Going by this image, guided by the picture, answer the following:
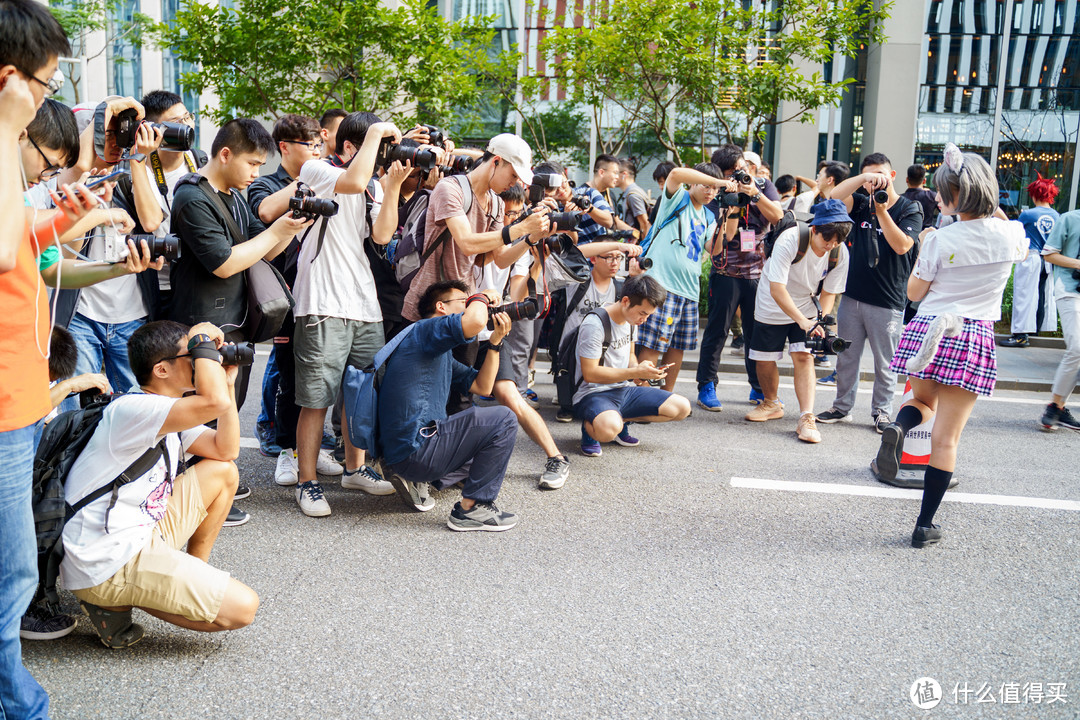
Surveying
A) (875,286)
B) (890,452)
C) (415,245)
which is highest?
(415,245)

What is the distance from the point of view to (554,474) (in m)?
4.56

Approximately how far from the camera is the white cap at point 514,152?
14.1 ft

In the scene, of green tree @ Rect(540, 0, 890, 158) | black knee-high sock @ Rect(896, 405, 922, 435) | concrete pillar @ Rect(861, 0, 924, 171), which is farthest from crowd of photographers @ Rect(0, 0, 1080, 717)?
concrete pillar @ Rect(861, 0, 924, 171)

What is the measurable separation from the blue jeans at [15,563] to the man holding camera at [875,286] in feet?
16.8

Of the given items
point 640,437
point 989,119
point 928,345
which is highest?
point 989,119

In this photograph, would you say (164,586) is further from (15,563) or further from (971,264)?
(971,264)

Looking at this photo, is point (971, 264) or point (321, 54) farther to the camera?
point (321, 54)

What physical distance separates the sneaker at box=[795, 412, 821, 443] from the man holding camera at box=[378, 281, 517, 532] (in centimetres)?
248

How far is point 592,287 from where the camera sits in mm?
5762

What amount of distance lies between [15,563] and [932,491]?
11.3 feet

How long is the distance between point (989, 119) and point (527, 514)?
16089mm

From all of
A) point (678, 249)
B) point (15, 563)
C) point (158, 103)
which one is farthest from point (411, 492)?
point (678, 249)

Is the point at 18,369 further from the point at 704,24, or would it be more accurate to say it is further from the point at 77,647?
the point at 704,24

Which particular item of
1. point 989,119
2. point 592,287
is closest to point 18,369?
point 592,287
